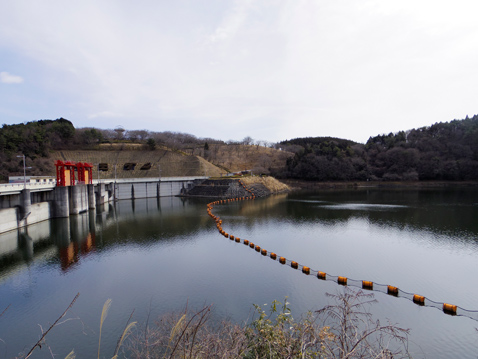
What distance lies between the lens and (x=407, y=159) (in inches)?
3418

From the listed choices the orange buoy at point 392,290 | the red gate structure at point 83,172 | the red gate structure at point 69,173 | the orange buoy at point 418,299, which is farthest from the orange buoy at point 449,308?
the red gate structure at point 83,172

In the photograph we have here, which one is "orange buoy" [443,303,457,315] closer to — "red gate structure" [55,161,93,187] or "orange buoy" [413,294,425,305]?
"orange buoy" [413,294,425,305]

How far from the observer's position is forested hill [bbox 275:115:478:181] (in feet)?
271

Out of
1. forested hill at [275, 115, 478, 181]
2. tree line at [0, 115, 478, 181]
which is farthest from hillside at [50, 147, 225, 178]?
forested hill at [275, 115, 478, 181]

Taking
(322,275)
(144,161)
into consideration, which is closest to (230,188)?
(144,161)

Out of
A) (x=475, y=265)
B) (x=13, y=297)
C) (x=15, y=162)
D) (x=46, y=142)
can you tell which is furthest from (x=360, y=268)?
(x=46, y=142)

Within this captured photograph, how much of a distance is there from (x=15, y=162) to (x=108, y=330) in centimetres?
6808

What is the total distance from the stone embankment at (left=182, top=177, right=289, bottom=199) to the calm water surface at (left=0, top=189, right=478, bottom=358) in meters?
27.1

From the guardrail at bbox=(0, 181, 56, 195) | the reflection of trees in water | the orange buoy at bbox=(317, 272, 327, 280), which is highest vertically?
the guardrail at bbox=(0, 181, 56, 195)

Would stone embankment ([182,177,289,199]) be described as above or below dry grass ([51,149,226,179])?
below

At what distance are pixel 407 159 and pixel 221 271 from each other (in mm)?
85254

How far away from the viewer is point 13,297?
52.0ft

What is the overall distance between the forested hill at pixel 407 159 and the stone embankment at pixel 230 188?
2173cm

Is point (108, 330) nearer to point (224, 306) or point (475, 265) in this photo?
point (224, 306)
